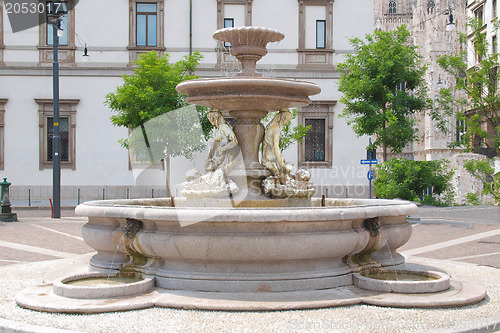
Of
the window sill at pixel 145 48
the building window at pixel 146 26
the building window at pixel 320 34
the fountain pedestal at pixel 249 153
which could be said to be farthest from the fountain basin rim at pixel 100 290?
the building window at pixel 320 34

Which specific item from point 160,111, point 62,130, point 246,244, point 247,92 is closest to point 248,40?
point 247,92

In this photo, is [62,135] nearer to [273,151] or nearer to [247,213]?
[273,151]

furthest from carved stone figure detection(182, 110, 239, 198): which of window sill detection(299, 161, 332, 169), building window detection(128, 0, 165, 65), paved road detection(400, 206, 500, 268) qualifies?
building window detection(128, 0, 165, 65)

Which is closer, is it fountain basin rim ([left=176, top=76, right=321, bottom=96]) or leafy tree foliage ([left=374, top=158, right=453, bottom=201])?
fountain basin rim ([left=176, top=76, right=321, bottom=96])

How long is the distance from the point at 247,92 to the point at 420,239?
24.6ft

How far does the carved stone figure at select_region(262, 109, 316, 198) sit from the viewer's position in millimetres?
9664

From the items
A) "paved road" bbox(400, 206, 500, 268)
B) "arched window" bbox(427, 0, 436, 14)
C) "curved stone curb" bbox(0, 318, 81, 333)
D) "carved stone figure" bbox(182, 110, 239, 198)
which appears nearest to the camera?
"curved stone curb" bbox(0, 318, 81, 333)

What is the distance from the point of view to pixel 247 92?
9.30 metres

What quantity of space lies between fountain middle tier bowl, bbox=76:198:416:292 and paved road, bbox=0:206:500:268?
4.11 meters

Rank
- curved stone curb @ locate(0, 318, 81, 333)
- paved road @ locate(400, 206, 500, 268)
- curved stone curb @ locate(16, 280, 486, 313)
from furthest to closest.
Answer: paved road @ locate(400, 206, 500, 268)
curved stone curb @ locate(16, 280, 486, 313)
curved stone curb @ locate(0, 318, 81, 333)

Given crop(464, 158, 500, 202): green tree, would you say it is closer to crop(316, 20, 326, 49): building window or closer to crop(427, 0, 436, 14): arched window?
crop(316, 20, 326, 49): building window

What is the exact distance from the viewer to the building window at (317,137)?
101 feet

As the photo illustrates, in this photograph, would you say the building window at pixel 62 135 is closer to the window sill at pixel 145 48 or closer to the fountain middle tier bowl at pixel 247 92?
the window sill at pixel 145 48

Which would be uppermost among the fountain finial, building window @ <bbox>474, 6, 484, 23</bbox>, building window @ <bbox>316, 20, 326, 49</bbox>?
building window @ <bbox>474, 6, 484, 23</bbox>
